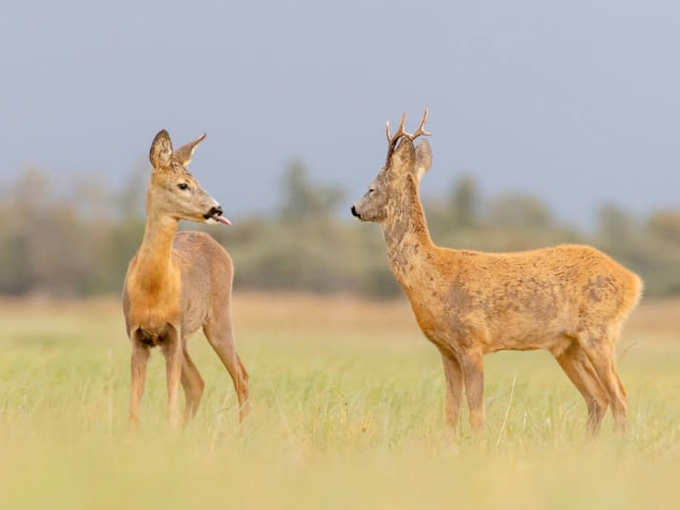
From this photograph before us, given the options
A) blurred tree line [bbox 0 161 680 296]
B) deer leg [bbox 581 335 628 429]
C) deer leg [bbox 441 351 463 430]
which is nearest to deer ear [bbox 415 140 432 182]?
deer leg [bbox 441 351 463 430]

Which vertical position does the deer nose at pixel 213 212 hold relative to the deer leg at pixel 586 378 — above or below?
above

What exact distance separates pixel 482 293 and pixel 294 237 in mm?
46276

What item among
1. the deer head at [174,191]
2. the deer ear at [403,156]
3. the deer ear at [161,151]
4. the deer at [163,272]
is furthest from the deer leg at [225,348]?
the deer ear at [403,156]

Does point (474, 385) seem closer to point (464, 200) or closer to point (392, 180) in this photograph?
point (392, 180)

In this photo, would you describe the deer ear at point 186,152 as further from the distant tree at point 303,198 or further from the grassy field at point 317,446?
the distant tree at point 303,198

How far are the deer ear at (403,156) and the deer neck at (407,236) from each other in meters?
0.10

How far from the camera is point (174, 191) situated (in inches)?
323

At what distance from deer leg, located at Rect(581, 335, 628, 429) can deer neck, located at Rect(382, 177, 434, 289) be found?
1.40 m

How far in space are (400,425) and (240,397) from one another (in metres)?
1.93

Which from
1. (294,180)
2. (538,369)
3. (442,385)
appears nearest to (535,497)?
(442,385)

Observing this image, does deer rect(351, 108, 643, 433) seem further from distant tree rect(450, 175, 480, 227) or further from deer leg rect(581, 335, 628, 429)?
distant tree rect(450, 175, 480, 227)

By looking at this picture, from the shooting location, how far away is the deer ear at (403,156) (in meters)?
8.62

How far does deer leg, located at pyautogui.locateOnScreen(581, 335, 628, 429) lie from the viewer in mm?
8938

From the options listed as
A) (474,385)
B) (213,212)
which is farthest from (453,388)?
(213,212)
